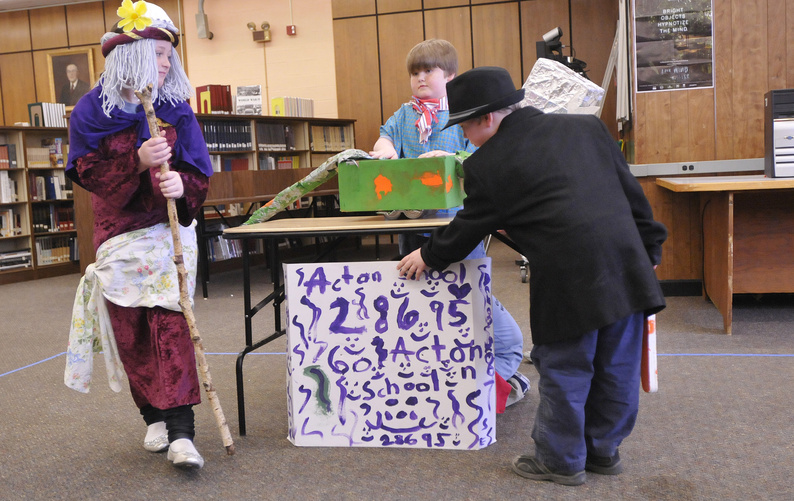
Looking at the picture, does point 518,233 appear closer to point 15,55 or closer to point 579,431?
point 579,431

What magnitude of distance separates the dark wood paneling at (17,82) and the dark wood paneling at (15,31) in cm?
11

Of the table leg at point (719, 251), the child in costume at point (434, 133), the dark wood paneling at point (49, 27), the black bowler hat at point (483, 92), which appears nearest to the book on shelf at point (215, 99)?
the dark wood paneling at point (49, 27)

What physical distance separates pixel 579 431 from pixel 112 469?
1.32 meters

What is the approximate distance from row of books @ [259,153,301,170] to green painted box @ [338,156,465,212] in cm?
551

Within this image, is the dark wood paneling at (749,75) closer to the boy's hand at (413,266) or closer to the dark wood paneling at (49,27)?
the boy's hand at (413,266)

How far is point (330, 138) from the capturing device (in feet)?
27.4

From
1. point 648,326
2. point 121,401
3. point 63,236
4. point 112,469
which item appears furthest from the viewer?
point 63,236

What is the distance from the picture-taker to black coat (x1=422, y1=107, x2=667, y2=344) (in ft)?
5.54

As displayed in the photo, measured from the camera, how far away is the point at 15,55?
10.1 m

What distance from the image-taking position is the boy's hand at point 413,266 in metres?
2.00

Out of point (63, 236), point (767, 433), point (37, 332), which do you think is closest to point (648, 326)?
point (767, 433)

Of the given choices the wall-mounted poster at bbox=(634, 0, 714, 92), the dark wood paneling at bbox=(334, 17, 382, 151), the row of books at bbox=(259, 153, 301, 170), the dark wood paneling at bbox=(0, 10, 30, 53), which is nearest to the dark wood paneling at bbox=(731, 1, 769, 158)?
the wall-mounted poster at bbox=(634, 0, 714, 92)

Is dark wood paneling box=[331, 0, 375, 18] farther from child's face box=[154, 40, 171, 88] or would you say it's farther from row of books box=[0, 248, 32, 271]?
child's face box=[154, 40, 171, 88]

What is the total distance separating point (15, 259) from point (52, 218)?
64 cm
